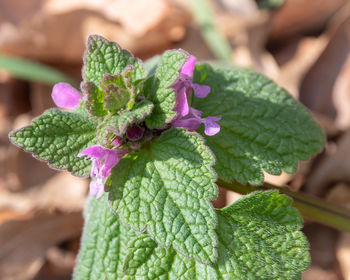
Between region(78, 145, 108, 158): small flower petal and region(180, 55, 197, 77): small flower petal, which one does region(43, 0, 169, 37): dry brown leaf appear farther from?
region(78, 145, 108, 158): small flower petal

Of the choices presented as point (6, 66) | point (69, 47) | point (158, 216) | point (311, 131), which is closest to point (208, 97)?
point (311, 131)

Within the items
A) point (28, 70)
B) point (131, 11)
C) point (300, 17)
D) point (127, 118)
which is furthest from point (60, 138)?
point (300, 17)

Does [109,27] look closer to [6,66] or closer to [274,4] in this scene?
[6,66]

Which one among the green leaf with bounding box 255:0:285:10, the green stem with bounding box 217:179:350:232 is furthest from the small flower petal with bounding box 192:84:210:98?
the green leaf with bounding box 255:0:285:10

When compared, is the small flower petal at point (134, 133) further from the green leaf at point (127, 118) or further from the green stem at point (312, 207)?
the green stem at point (312, 207)

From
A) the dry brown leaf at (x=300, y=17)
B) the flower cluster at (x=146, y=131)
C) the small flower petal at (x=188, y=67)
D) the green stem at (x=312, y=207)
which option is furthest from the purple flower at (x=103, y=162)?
the dry brown leaf at (x=300, y=17)

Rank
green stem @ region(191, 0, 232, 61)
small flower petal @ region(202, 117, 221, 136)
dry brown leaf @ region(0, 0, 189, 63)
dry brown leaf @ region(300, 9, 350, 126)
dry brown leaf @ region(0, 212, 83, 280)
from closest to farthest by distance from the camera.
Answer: small flower petal @ region(202, 117, 221, 136) < dry brown leaf @ region(0, 212, 83, 280) < dry brown leaf @ region(300, 9, 350, 126) < green stem @ region(191, 0, 232, 61) < dry brown leaf @ region(0, 0, 189, 63)

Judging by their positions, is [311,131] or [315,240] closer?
[311,131]
